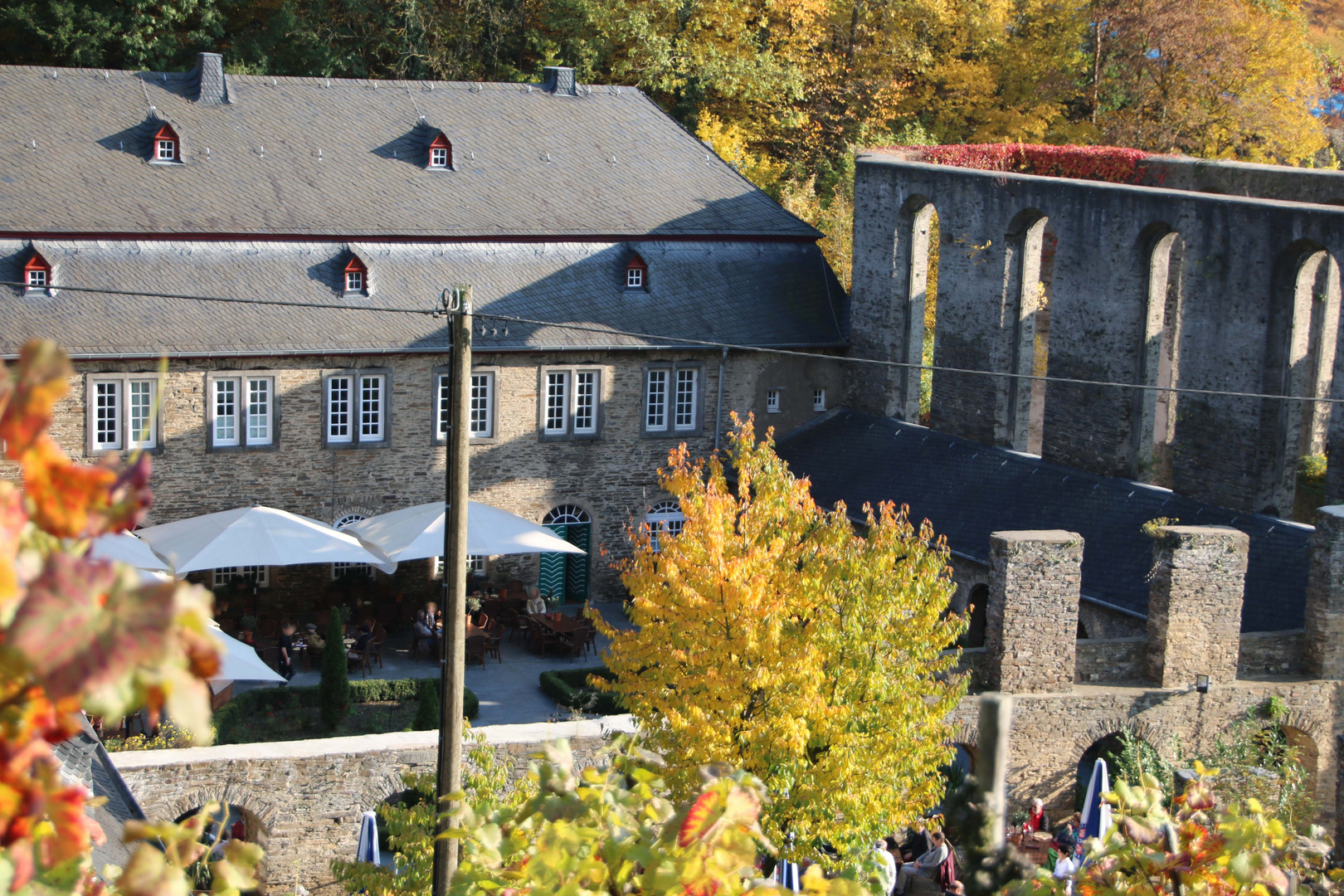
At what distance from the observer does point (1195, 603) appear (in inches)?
798

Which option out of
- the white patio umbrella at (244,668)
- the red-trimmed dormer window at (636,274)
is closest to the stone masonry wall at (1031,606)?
the white patio umbrella at (244,668)

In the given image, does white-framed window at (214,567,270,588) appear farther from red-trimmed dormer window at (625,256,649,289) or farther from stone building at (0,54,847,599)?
red-trimmed dormer window at (625,256,649,289)

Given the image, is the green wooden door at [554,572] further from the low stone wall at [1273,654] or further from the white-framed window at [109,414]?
the low stone wall at [1273,654]

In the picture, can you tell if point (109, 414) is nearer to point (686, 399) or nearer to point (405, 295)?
point (405, 295)

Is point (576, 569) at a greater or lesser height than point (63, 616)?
lesser

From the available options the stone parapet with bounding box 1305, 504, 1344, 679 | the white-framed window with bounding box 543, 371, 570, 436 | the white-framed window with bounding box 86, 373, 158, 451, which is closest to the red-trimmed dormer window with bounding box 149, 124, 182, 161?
the white-framed window with bounding box 86, 373, 158, 451

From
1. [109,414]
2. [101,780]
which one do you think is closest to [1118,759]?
[101,780]

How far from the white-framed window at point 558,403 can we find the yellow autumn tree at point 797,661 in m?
10.5

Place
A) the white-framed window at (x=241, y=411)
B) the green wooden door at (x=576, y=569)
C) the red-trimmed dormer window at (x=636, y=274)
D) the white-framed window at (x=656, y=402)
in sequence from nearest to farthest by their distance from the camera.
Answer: the white-framed window at (x=241, y=411)
the green wooden door at (x=576, y=569)
the white-framed window at (x=656, y=402)
the red-trimmed dormer window at (x=636, y=274)

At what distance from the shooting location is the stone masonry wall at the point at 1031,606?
1966cm

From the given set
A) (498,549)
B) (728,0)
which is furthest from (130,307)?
(728,0)

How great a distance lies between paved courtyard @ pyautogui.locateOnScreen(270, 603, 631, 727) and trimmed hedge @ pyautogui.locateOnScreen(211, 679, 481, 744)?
414 mm

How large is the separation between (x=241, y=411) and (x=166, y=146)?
5.13 meters

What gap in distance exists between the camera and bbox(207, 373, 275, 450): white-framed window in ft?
85.6
